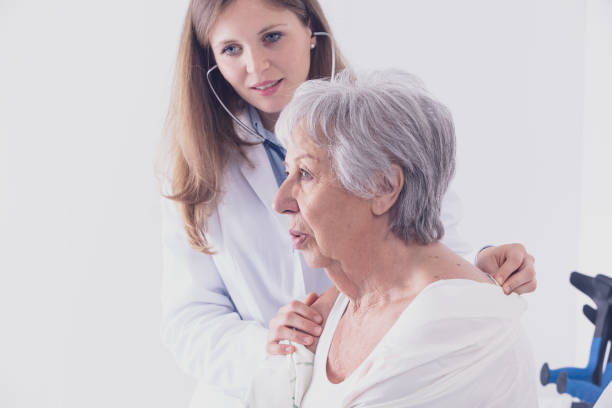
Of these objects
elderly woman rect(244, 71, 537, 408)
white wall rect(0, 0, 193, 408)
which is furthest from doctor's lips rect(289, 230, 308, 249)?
white wall rect(0, 0, 193, 408)

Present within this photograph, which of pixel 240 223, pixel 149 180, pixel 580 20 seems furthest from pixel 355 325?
pixel 580 20

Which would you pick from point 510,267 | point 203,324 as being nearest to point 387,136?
point 510,267

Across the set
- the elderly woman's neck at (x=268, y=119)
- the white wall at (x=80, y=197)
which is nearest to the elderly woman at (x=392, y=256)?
the elderly woman's neck at (x=268, y=119)

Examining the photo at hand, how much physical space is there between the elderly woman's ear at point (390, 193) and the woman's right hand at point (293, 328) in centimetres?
30

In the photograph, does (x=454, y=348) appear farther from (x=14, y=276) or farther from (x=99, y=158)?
(x=14, y=276)

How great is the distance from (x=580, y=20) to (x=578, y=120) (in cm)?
40

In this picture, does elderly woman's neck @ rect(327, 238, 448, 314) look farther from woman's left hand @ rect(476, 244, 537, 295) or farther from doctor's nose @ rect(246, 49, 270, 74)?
doctor's nose @ rect(246, 49, 270, 74)

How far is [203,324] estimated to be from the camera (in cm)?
145

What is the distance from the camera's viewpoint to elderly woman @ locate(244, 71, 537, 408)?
3.16 ft

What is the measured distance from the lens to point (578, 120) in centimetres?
250

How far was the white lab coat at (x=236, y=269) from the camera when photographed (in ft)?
4.76

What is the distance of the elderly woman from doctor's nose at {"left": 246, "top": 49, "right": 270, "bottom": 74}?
0.27m

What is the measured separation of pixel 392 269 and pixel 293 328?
258 mm

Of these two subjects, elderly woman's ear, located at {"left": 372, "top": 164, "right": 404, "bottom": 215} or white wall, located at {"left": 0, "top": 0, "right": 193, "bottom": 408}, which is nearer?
elderly woman's ear, located at {"left": 372, "top": 164, "right": 404, "bottom": 215}
